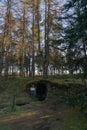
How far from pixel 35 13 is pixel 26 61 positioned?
12945 millimetres

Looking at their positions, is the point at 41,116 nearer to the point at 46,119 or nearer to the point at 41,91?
the point at 46,119

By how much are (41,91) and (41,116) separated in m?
7.39

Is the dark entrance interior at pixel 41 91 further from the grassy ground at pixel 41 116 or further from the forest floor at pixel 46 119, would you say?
the forest floor at pixel 46 119

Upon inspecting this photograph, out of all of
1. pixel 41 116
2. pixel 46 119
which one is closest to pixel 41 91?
pixel 41 116

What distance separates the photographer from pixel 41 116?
1689 centimetres

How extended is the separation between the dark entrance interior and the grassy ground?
0.75m

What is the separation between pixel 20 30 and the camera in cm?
3531

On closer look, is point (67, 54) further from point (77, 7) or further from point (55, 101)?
point (55, 101)

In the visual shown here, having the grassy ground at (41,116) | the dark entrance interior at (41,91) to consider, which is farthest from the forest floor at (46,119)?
the dark entrance interior at (41,91)

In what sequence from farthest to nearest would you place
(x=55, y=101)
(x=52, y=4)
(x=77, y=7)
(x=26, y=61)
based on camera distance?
(x=26, y=61) < (x=52, y=4) < (x=55, y=101) < (x=77, y=7)

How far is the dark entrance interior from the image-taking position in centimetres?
2381

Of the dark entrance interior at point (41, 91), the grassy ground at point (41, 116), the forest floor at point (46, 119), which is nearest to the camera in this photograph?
the forest floor at point (46, 119)

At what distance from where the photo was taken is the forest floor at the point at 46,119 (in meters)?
14.7

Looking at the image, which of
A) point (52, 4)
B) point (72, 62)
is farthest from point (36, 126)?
point (52, 4)
